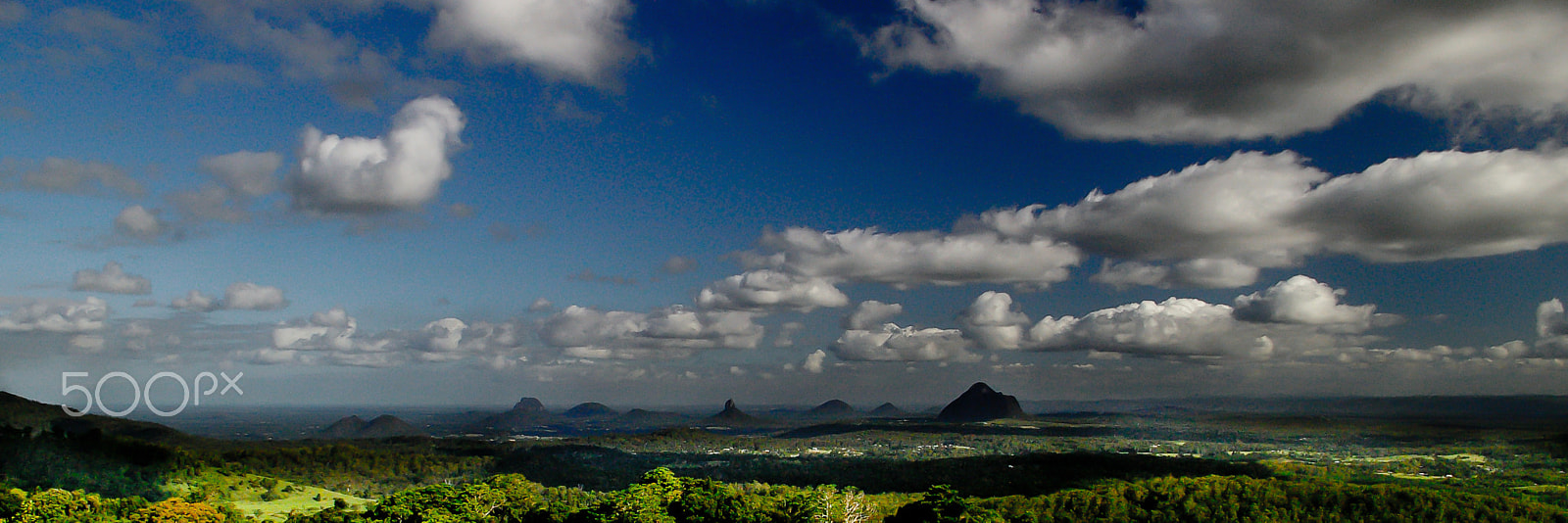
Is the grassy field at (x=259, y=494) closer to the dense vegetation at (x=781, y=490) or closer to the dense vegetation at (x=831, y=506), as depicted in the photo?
the dense vegetation at (x=781, y=490)

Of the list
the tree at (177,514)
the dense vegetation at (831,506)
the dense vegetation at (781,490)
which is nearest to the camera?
the dense vegetation at (831,506)

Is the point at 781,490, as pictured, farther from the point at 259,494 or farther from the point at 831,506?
the point at 259,494

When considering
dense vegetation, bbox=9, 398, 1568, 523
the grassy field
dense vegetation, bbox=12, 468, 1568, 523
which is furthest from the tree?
the grassy field

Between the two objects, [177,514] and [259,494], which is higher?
[177,514]

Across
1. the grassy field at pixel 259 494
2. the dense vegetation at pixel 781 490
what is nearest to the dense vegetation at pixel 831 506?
the dense vegetation at pixel 781 490

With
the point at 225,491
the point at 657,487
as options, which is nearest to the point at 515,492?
the point at 657,487

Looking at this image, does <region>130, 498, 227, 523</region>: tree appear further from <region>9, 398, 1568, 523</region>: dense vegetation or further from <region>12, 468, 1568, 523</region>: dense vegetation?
<region>9, 398, 1568, 523</region>: dense vegetation

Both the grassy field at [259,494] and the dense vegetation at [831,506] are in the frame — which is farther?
the grassy field at [259,494]

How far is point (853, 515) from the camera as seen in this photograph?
72750 mm

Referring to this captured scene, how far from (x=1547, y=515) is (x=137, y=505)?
155589 mm

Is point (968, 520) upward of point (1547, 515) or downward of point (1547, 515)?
upward

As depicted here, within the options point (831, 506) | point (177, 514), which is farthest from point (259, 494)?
point (831, 506)

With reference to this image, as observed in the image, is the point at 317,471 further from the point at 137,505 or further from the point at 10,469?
the point at 137,505

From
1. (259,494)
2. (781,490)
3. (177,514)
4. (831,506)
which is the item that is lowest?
(259,494)
